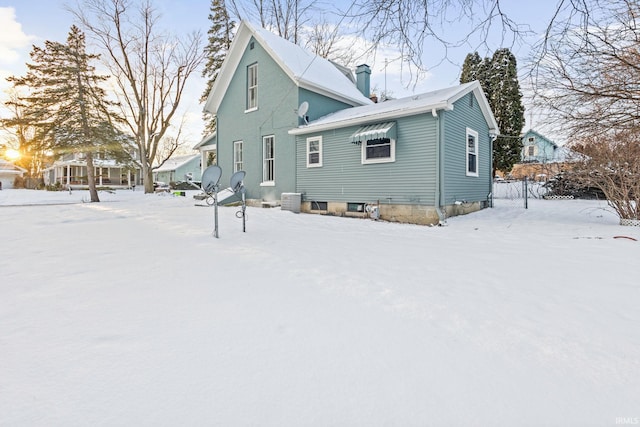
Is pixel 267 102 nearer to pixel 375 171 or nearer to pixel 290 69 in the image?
pixel 290 69

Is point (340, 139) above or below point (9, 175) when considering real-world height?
below

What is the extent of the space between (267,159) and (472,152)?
8031 millimetres

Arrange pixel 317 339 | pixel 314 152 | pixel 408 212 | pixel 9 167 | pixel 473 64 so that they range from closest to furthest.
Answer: pixel 317 339 → pixel 473 64 → pixel 408 212 → pixel 314 152 → pixel 9 167

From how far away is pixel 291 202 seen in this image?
1164cm

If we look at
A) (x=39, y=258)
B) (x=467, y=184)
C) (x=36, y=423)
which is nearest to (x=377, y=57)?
(x=36, y=423)

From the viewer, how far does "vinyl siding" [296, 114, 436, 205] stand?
8.82 m

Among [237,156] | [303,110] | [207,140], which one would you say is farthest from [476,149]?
[207,140]

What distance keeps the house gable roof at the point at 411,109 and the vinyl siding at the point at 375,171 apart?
0.30m

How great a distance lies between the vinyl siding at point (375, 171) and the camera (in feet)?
28.9

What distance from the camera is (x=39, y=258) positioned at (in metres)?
4.38

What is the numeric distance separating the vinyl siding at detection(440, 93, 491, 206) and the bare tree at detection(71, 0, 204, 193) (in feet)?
68.3

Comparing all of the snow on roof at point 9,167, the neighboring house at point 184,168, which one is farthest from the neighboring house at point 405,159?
the snow on roof at point 9,167

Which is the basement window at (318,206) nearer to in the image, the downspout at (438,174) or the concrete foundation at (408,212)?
the concrete foundation at (408,212)

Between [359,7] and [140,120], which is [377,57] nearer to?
[359,7]
